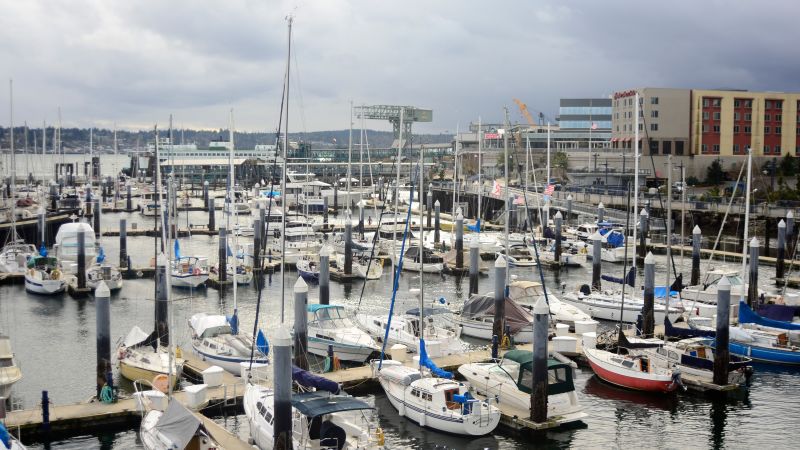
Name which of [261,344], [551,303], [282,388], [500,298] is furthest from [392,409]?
[551,303]

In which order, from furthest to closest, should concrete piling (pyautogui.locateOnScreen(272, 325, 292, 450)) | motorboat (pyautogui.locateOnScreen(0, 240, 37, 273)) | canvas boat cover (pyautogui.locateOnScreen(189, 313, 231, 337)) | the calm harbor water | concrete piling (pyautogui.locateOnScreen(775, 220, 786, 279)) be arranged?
motorboat (pyautogui.locateOnScreen(0, 240, 37, 273))
concrete piling (pyautogui.locateOnScreen(775, 220, 786, 279))
canvas boat cover (pyautogui.locateOnScreen(189, 313, 231, 337))
the calm harbor water
concrete piling (pyautogui.locateOnScreen(272, 325, 292, 450))

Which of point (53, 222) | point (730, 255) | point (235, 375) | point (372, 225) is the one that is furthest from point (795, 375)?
point (53, 222)

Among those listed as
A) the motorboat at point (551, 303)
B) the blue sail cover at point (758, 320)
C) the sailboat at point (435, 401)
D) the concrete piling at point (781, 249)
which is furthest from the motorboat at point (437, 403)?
the concrete piling at point (781, 249)

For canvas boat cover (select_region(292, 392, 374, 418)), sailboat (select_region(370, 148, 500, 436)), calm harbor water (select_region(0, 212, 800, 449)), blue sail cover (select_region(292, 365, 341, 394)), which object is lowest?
calm harbor water (select_region(0, 212, 800, 449))

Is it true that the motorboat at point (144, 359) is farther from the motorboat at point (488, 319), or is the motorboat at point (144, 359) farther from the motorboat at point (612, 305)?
the motorboat at point (612, 305)

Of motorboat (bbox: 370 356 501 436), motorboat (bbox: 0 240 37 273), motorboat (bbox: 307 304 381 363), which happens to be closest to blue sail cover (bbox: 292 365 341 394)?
motorboat (bbox: 370 356 501 436)

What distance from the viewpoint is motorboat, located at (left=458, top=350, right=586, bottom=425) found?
29.6m

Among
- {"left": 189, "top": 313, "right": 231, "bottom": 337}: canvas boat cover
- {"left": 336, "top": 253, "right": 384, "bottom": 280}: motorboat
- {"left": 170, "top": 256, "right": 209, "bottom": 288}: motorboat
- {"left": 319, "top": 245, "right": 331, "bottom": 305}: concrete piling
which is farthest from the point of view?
{"left": 336, "top": 253, "right": 384, "bottom": 280}: motorboat

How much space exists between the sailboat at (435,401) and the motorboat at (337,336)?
524 centimetres

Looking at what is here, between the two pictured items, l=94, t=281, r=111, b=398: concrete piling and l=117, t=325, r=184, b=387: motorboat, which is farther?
l=117, t=325, r=184, b=387: motorboat

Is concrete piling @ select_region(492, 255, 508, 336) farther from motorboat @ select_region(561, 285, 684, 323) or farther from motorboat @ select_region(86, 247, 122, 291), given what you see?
motorboat @ select_region(86, 247, 122, 291)

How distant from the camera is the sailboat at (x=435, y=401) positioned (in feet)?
93.0

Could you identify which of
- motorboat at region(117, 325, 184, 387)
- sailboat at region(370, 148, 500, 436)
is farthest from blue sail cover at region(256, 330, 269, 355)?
sailboat at region(370, 148, 500, 436)

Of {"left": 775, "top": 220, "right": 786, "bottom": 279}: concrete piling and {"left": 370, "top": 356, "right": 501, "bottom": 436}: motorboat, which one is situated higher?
{"left": 775, "top": 220, "right": 786, "bottom": 279}: concrete piling
